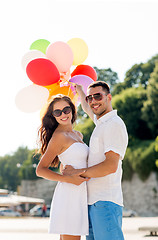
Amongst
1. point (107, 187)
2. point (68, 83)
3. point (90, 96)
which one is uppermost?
point (68, 83)

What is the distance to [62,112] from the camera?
4371 mm

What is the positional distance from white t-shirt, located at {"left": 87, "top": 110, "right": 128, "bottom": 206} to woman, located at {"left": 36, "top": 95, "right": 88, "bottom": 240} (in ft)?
0.41

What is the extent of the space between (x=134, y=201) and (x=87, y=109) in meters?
29.7

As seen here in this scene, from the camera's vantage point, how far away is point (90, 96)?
166 inches

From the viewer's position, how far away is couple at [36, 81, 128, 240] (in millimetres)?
3873

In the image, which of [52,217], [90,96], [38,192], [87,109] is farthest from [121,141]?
[38,192]

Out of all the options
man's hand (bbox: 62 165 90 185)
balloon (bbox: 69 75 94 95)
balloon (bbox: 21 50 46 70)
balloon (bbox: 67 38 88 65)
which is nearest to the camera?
man's hand (bbox: 62 165 90 185)

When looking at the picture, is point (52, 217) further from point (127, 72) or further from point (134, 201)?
point (127, 72)

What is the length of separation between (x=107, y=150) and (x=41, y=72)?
1836 millimetres

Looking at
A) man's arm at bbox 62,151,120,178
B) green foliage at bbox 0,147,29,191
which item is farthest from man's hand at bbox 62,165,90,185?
green foliage at bbox 0,147,29,191

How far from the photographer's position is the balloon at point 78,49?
20.4ft

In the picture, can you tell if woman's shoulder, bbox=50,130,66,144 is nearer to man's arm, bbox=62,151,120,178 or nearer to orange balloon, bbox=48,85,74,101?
man's arm, bbox=62,151,120,178

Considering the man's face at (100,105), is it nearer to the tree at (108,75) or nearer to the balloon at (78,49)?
the balloon at (78,49)

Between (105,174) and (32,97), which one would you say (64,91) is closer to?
(32,97)
